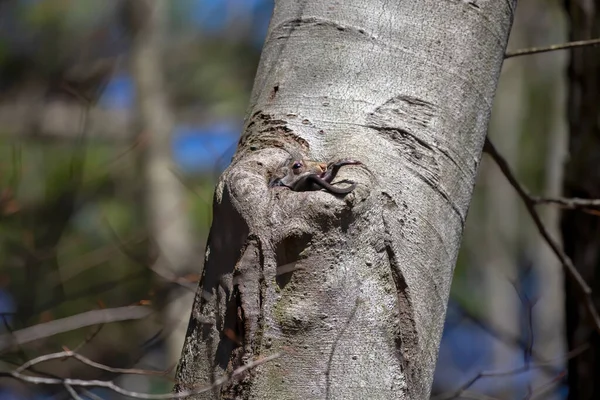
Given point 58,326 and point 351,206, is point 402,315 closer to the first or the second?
point 351,206

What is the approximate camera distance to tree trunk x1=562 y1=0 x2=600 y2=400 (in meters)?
1.74

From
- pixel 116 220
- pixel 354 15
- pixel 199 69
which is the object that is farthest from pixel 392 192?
pixel 199 69

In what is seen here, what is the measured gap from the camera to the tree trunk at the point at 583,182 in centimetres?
174

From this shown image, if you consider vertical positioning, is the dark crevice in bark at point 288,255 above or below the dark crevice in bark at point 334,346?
above

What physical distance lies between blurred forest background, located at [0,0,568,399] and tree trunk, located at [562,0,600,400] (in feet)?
3.60

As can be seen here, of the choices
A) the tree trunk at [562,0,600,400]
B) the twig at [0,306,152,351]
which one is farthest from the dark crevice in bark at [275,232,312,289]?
the tree trunk at [562,0,600,400]

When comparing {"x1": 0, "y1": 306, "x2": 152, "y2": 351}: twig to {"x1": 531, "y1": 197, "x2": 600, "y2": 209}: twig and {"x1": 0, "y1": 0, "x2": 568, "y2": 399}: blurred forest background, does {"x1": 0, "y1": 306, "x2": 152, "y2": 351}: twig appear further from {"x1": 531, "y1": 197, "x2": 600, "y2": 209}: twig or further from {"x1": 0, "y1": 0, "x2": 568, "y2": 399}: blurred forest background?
{"x1": 0, "y1": 0, "x2": 568, "y2": 399}: blurred forest background

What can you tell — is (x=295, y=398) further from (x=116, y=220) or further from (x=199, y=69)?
(x=199, y=69)

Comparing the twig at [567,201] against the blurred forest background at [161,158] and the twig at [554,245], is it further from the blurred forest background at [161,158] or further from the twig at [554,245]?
the blurred forest background at [161,158]

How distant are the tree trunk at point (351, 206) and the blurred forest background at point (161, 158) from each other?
206 centimetres

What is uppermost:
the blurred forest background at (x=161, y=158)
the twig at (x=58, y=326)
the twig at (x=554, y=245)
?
the blurred forest background at (x=161, y=158)

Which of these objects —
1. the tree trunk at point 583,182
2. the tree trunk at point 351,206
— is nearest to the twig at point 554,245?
the tree trunk at point 583,182

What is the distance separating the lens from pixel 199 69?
20.4 ft

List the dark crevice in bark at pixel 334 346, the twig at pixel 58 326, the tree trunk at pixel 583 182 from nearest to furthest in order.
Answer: the dark crevice in bark at pixel 334 346, the twig at pixel 58 326, the tree trunk at pixel 583 182
